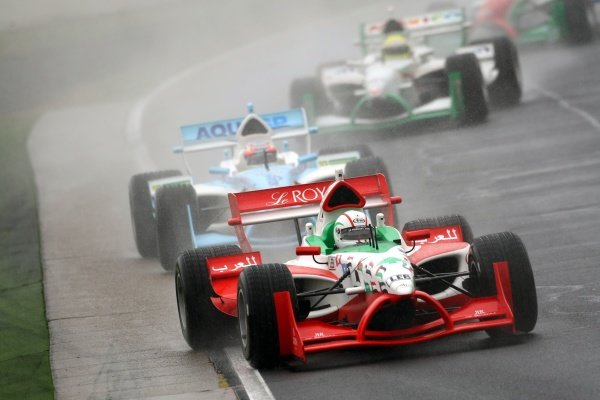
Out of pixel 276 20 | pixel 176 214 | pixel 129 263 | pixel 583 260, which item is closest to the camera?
pixel 583 260

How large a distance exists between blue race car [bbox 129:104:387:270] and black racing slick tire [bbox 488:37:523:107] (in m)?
8.69

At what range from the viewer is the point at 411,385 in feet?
31.0

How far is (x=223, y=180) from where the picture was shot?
17.5 meters

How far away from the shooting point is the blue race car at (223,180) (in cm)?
1642

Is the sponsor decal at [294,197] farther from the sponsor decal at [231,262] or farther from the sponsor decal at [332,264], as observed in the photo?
the sponsor decal at [332,264]

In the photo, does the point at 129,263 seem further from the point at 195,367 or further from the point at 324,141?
the point at 324,141

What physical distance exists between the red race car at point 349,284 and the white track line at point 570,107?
38.2ft

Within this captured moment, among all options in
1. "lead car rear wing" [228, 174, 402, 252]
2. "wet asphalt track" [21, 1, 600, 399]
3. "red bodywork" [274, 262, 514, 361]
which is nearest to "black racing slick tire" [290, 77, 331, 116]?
"wet asphalt track" [21, 1, 600, 399]

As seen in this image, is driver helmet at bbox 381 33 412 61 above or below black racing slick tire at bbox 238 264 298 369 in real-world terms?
above

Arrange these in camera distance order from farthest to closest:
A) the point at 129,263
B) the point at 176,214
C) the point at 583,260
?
the point at 129,263 → the point at 176,214 → the point at 583,260

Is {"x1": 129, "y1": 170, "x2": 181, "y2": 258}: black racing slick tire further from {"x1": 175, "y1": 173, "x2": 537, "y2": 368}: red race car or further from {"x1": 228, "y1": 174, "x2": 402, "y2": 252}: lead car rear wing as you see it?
{"x1": 175, "y1": 173, "x2": 537, "y2": 368}: red race car

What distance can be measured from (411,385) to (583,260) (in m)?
5.09

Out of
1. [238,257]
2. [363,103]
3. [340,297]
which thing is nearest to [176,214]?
[238,257]

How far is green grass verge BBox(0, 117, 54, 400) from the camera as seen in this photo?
37.8 feet
